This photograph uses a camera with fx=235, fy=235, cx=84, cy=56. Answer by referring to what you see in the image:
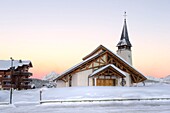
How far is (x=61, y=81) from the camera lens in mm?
35906

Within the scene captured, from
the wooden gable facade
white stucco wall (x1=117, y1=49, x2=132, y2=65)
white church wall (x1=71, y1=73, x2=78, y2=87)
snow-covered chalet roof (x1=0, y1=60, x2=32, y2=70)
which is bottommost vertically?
white church wall (x1=71, y1=73, x2=78, y2=87)

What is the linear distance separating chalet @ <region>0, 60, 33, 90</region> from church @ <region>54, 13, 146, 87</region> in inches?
691

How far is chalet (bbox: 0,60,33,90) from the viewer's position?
49625 mm

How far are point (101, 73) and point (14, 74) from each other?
24.4 meters

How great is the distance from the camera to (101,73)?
33406 millimetres

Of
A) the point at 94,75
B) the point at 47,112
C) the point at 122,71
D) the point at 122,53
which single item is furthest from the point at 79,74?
the point at 47,112

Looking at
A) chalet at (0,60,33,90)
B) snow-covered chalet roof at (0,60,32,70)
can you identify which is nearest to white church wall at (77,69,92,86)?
chalet at (0,60,33,90)

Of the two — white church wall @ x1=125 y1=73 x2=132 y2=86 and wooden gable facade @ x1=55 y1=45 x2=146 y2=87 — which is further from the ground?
wooden gable facade @ x1=55 y1=45 x2=146 y2=87

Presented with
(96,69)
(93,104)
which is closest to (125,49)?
(96,69)

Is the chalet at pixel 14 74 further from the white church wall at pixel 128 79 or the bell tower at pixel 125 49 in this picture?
the white church wall at pixel 128 79

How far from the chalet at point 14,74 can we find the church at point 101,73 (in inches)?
691

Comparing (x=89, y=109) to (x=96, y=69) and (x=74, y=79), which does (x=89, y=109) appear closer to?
(x=74, y=79)

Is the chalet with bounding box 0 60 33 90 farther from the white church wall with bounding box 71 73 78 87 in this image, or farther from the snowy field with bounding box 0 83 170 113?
the snowy field with bounding box 0 83 170 113

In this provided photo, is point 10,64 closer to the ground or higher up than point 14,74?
higher up
